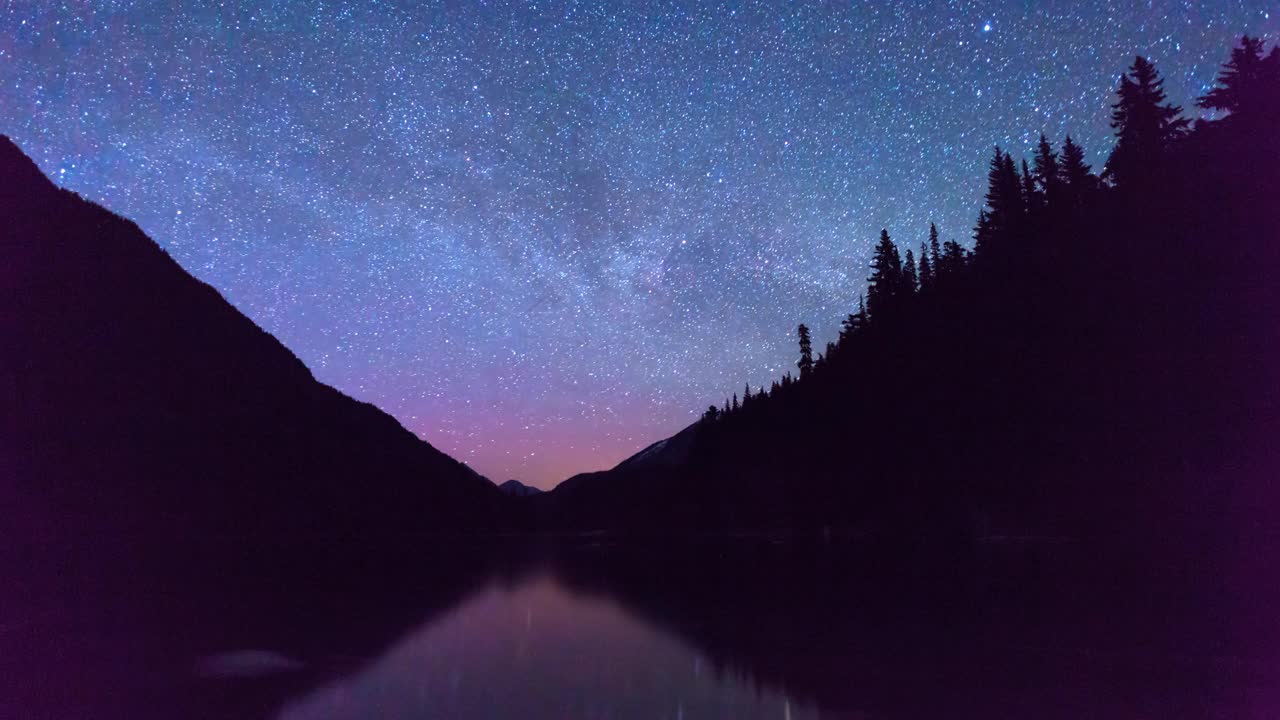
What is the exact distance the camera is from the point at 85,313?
104438mm

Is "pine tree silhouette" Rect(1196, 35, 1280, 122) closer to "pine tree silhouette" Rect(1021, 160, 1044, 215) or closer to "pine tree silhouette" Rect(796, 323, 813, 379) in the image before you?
"pine tree silhouette" Rect(1021, 160, 1044, 215)

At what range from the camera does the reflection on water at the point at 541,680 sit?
10234 mm

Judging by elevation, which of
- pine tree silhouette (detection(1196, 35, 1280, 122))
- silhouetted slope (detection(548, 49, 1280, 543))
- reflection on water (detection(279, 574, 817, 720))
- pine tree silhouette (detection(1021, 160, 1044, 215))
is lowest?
reflection on water (detection(279, 574, 817, 720))

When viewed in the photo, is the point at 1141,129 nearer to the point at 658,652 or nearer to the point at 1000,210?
the point at 1000,210

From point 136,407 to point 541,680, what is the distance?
11913cm

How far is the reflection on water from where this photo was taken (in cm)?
1023

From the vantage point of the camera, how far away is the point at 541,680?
12.6 m

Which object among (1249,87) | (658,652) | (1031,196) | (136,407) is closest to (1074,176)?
(1031,196)

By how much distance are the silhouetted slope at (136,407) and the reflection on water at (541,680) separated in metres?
56.2

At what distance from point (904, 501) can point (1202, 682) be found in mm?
49932

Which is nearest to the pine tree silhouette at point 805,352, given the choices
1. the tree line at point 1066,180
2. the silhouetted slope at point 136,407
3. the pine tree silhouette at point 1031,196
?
the tree line at point 1066,180

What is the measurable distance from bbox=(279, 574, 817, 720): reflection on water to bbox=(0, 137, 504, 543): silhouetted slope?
56.2m

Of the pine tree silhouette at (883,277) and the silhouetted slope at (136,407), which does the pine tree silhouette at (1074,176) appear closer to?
the pine tree silhouette at (883,277)

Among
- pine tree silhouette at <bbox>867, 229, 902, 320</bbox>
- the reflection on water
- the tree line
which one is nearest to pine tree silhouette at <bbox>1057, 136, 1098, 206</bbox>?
the tree line
